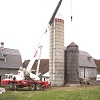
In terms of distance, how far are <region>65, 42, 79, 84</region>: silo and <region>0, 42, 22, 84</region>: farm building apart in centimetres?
849

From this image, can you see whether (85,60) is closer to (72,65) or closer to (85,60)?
(85,60)

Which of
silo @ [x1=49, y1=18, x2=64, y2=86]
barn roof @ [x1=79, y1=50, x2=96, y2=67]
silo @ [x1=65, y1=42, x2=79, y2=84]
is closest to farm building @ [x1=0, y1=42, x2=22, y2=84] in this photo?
silo @ [x1=49, y1=18, x2=64, y2=86]

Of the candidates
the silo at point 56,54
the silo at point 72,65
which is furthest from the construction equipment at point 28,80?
the silo at point 72,65

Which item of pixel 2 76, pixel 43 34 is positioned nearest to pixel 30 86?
pixel 43 34

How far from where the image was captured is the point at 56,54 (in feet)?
130

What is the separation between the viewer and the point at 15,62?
4266cm

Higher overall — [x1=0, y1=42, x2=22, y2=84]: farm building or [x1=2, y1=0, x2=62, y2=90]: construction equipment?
[x1=0, y1=42, x2=22, y2=84]: farm building

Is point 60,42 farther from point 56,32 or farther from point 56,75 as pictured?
point 56,75

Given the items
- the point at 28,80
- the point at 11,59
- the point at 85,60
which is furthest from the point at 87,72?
the point at 28,80

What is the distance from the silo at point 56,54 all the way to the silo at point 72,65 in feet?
5.31

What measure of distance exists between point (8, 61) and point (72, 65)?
1087 centimetres

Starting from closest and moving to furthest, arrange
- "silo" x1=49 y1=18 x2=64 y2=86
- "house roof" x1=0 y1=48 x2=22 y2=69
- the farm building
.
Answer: "silo" x1=49 y1=18 x2=64 y2=86 < the farm building < "house roof" x1=0 y1=48 x2=22 y2=69

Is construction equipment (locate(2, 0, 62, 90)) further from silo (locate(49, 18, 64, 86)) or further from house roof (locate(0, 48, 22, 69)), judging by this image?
house roof (locate(0, 48, 22, 69))

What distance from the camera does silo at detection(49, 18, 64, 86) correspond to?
39.4 m
